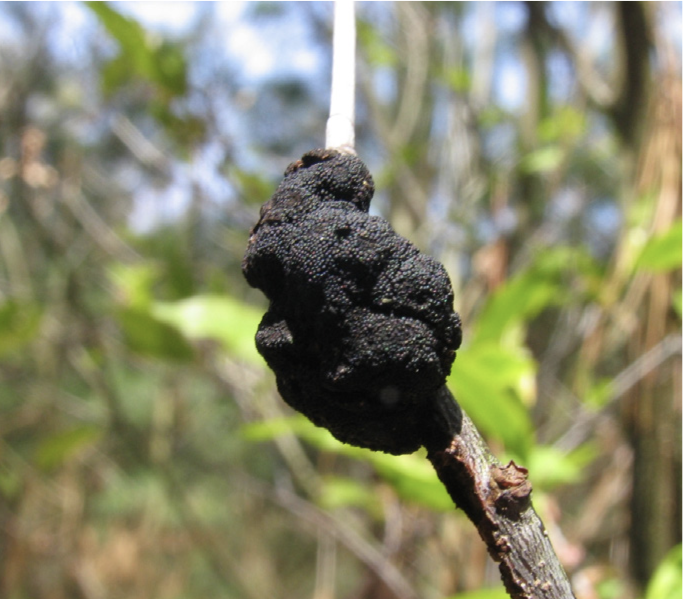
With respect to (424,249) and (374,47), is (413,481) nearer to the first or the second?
(424,249)

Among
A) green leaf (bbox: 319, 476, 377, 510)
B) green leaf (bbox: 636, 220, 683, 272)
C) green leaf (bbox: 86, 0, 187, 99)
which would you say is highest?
green leaf (bbox: 86, 0, 187, 99)

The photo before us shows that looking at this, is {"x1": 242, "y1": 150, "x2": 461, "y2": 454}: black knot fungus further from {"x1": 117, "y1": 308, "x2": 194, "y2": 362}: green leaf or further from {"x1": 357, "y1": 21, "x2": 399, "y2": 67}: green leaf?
{"x1": 357, "y1": 21, "x2": 399, "y2": 67}: green leaf

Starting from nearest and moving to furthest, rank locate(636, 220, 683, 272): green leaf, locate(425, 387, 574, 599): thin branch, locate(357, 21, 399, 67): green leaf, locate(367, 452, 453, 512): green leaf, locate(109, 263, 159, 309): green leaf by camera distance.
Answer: locate(425, 387, 574, 599): thin branch → locate(367, 452, 453, 512): green leaf → locate(636, 220, 683, 272): green leaf → locate(109, 263, 159, 309): green leaf → locate(357, 21, 399, 67): green leaf

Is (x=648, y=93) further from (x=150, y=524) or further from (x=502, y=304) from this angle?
(x=150, y=524)

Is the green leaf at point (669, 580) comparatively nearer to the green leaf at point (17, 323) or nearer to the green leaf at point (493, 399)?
the green leaf at point (493, 399)

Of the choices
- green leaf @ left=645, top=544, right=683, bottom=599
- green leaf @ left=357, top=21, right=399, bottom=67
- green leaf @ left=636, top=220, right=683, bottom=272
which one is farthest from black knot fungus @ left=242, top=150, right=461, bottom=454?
green leaf @ left=357, top=21, right=399, bottom=67

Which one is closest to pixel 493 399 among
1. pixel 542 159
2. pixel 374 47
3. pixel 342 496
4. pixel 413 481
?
pixel 413 481
